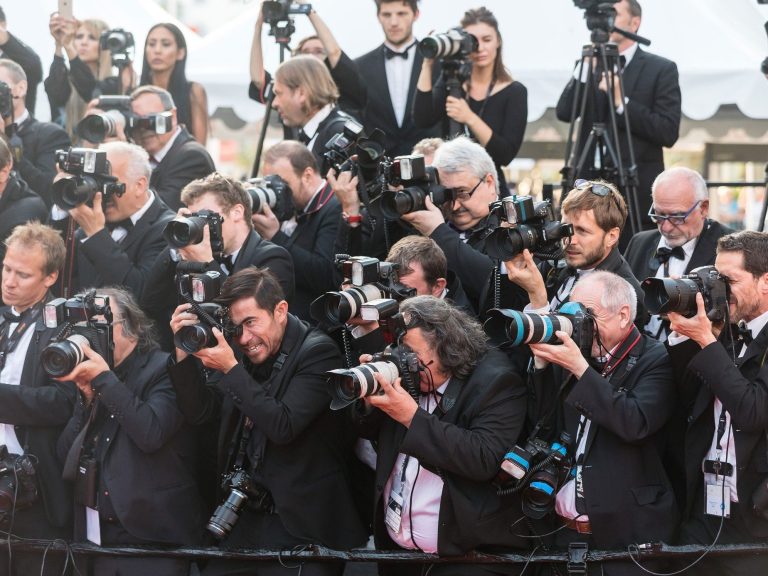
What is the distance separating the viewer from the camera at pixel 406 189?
5086 millimetres

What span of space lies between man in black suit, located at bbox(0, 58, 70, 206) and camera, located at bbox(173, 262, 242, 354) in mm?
2247

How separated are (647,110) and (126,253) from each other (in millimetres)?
2742

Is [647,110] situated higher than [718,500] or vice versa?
[647,110]

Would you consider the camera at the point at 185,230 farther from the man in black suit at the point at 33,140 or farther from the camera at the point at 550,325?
the man in black suit at the point at 33,140

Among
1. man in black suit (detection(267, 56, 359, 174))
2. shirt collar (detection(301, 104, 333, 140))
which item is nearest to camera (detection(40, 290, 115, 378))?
man in black suit (detection(267, 56, 359, 174))

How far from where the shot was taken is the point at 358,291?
456 centimetres

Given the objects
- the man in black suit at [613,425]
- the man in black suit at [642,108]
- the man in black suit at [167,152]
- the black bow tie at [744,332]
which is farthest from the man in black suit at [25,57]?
the black bow tie at [744,332]

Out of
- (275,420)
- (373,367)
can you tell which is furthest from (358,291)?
(275,420)

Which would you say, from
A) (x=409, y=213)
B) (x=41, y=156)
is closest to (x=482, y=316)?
(x=409, y=213)

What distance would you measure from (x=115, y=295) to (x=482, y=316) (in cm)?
146

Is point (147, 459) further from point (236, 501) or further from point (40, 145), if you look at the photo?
point (40, 145)

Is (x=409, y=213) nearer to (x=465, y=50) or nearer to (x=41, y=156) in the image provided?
(x=465, y=50)

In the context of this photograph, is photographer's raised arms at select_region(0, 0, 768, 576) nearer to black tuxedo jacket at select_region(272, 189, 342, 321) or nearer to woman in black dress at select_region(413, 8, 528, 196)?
black tuxedo jacket at select_region(272, 189, 342, 321)

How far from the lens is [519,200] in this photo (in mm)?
4586
